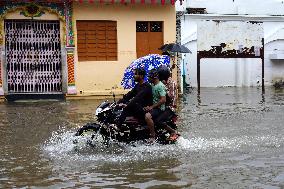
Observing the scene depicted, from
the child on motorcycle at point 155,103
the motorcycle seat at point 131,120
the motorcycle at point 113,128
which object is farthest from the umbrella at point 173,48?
the motorcycle seat at point 131,120

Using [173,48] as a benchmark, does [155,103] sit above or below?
below

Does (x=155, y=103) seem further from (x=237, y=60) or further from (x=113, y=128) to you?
(x=237, y=60)

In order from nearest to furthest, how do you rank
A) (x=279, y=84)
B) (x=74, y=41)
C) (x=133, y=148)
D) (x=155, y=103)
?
(x=133, y=148), (x=155, y=103), (x=74, y=41), (x=279, y=84)

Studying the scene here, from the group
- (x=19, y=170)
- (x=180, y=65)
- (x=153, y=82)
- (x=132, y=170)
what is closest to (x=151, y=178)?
(x=132, y=170)

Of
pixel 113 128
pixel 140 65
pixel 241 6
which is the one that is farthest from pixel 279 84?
pixel 113 128

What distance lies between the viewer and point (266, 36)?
27406 mm

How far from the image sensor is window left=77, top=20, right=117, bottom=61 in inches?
770

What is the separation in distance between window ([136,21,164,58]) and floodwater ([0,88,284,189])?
717cm

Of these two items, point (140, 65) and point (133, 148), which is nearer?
point (133, 148)

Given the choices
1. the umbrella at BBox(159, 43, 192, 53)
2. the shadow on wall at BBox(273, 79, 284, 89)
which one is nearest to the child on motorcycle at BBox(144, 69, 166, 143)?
the umbrella at BBox(159, 43, 192, 53)

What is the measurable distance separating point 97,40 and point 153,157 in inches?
479

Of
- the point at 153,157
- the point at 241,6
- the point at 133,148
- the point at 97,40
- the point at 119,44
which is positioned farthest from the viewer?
the point at 241,6

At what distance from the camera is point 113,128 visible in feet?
28.1

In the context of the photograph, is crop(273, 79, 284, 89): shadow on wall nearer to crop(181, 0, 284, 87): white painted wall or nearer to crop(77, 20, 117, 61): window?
crop(181, 0, 284, 87): white painted wall
